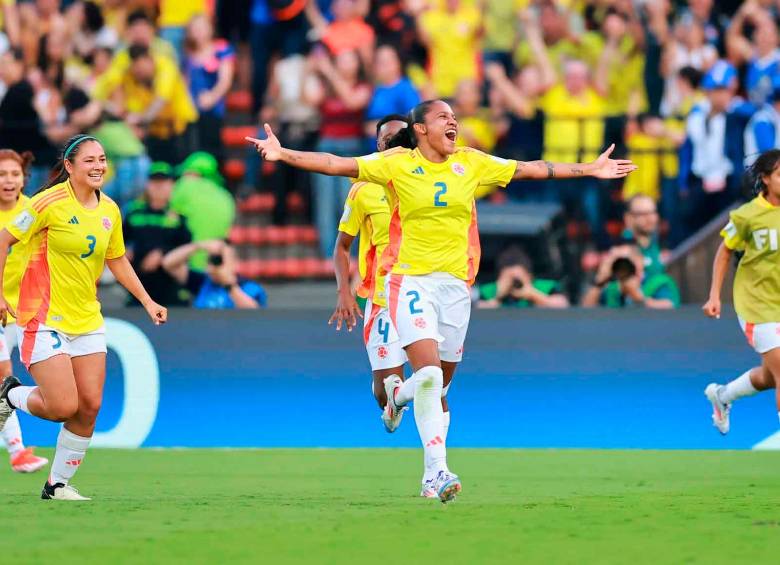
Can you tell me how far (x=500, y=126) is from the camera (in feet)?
56.0

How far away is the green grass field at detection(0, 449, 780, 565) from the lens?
7352mm

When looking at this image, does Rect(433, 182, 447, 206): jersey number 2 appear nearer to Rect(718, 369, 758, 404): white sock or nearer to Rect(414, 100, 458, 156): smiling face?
Rect(414, 100, 458, 156): smiling face

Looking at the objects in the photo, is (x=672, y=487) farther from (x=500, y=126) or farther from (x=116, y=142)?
(x=116, y=142)

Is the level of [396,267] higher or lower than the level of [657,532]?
higher

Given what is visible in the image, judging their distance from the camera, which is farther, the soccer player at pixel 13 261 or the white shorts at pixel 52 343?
the soccer player at pixel 13 261

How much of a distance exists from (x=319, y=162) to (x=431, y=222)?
3.14 ft

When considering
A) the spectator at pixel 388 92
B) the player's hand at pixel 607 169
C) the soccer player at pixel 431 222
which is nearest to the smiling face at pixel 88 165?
the soccer player at pixel 431 222

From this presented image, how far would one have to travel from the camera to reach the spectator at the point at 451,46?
18.1m

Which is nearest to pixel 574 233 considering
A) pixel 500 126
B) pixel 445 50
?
pixel 500 126

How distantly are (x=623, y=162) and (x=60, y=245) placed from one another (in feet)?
12.0

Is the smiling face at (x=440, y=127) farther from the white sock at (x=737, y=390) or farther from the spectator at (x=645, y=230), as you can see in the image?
the spectator at (x=645, y=230)

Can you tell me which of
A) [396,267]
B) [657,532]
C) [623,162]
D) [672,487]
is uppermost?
[623,162]

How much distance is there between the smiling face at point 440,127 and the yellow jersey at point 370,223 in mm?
1621

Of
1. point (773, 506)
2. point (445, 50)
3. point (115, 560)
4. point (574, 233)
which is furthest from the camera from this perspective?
point (445, 50)
